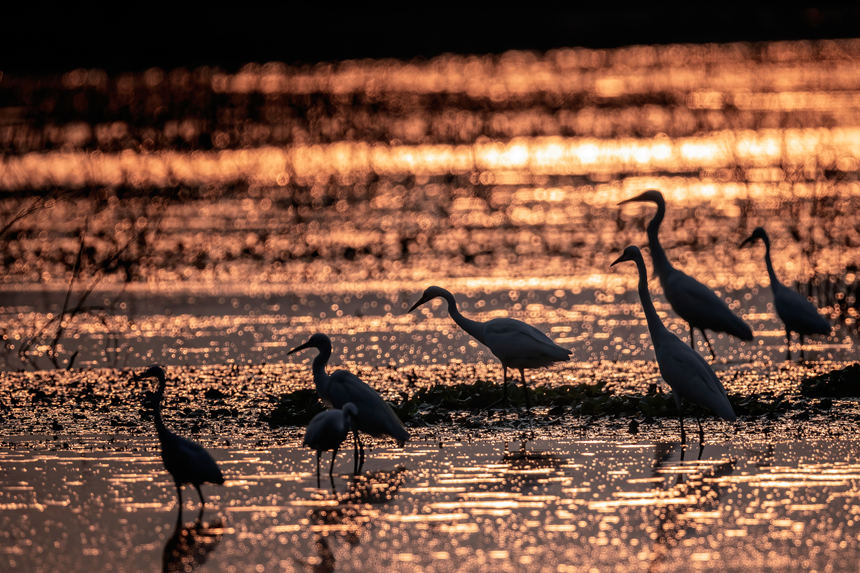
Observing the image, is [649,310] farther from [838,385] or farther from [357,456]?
[357,456]

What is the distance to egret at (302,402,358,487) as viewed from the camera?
30.0 feet

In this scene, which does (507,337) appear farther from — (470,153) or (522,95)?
(522,95)

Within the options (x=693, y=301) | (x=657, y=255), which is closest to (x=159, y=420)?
(x=693, y=301)

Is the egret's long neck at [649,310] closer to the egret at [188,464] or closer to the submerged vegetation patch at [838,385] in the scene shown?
the submerged vegetation patch at [838,385]

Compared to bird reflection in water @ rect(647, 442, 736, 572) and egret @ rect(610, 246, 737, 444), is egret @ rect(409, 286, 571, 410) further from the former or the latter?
bird reflection in water @ rect(647, 442, 736, 572)

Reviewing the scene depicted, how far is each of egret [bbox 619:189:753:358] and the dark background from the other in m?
29.9

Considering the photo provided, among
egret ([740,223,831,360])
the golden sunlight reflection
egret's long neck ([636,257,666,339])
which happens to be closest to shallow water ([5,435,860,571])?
egret's long neck ([636,257,666,339])

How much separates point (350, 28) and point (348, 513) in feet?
145

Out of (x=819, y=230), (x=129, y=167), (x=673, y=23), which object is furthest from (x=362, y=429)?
(x=673, y=23)

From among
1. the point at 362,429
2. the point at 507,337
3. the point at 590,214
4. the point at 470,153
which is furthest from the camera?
the point at 470,153

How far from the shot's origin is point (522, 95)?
37.6 metres

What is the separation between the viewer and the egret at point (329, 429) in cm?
915

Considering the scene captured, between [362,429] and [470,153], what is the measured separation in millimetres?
18568

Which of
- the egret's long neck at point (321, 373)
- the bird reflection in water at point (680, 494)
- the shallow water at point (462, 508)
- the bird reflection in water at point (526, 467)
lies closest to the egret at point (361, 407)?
the egret's long neck at point (321, 373)
